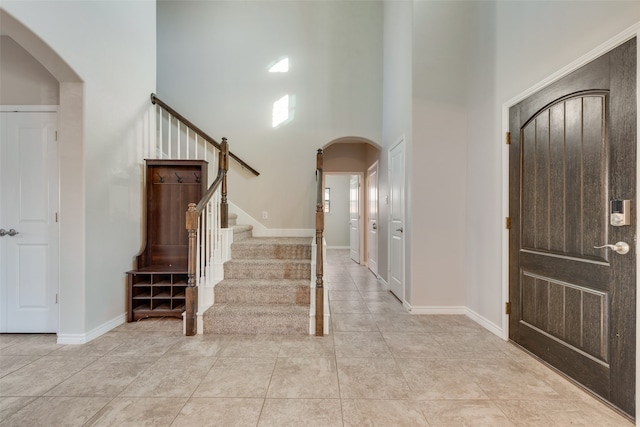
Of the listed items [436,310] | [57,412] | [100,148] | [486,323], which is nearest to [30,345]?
[57,412]

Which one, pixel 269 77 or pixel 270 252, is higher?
pixel 269 77

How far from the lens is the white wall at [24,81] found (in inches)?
98.6

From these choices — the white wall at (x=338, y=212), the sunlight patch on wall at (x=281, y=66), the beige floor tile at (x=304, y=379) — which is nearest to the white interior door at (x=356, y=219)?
the white wall at (x=338, y=212)

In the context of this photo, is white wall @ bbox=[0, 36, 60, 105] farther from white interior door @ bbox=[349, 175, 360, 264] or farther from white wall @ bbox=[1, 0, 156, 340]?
white interior door @ bbox=[349, 175, 360, 264]

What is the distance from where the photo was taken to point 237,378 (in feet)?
6.28

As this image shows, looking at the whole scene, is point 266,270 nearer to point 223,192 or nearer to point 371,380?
point 223,192

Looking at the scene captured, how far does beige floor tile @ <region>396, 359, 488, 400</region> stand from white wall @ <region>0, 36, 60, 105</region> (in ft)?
12.6

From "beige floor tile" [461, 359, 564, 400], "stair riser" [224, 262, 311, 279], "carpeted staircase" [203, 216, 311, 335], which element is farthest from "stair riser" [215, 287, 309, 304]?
"beige floor tile" [461, 359, 564, 400]

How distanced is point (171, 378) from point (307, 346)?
103 cm

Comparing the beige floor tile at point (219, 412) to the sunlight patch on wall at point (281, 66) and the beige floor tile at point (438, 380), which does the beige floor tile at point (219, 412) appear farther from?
the sunlight patch on wall at point (281, 66)

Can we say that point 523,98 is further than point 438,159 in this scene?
No

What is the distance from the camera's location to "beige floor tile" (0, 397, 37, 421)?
5.17 ft

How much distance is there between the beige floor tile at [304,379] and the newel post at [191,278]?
3.28 feet

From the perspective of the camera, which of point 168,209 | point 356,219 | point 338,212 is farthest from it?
point 338,212
